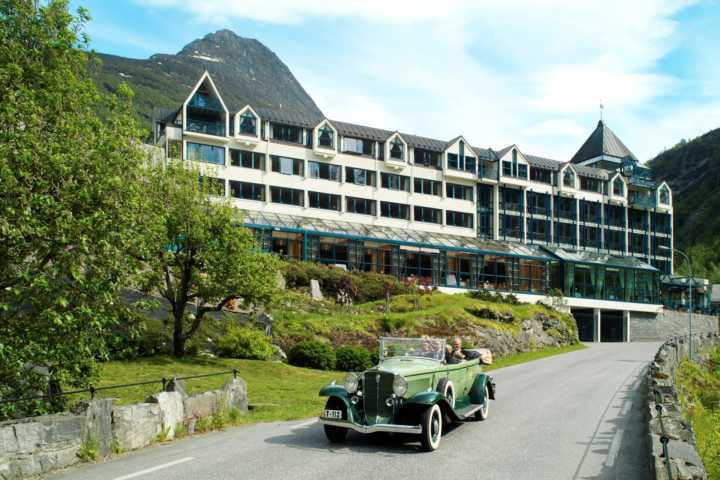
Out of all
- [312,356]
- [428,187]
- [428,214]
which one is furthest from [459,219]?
[312,356]

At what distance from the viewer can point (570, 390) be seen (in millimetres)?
21156

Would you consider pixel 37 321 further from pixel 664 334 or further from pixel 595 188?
pixel 595 188

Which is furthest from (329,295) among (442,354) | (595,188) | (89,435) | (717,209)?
(717,209)

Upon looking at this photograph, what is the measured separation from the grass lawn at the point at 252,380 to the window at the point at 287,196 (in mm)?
34248

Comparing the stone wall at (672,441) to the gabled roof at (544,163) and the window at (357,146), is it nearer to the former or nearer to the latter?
the window at (357,146)

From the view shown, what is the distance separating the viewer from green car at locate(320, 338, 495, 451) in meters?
11.4

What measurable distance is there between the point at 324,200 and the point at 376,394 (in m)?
50.5

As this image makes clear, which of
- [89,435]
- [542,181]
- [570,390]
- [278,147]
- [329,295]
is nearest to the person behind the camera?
[89,435]

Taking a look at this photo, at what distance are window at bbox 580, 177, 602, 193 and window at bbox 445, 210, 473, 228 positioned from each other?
58.7 feet

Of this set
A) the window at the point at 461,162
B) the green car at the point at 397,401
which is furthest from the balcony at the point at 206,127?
the green car at the point at 397,401

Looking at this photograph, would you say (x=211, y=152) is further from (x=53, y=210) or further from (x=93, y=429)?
(x=93, y=429)

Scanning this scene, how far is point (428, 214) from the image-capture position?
67562 mm

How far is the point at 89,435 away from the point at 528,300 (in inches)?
2189

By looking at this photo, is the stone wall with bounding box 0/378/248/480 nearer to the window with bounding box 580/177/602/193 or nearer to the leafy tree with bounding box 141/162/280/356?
the leafy tree with bounding box 141/162/280/356
